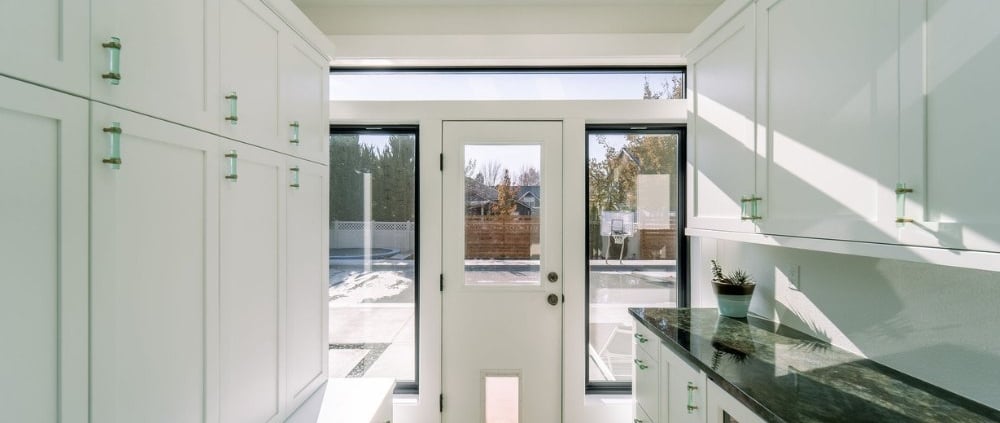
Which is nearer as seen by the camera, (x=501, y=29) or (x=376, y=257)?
(x=501, y=29)

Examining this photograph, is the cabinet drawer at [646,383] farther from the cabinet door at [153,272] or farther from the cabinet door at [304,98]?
the cabinet door at [304,98]

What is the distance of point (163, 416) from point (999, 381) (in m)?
2.19

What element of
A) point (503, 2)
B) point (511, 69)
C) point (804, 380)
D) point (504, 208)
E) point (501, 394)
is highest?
point (503, 2)

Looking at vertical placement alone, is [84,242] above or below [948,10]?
below

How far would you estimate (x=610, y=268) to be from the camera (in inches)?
105

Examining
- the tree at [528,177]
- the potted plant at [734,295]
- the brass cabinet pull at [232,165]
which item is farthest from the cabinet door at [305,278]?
the potted plant at [734,295]

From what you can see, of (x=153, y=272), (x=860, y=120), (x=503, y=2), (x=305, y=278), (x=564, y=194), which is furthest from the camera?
(x=564, y=194)

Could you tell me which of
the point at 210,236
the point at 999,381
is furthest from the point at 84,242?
the point at 999,381

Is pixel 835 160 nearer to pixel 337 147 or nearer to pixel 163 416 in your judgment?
pixel 163 416

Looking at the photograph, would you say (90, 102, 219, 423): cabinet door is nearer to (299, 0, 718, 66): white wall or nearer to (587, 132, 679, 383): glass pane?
(299, 0, 718, 66): white wall

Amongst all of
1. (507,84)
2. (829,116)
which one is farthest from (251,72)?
(829,116)

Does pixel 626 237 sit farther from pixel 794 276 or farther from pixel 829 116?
pixel 829 116

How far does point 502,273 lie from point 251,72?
1724mm

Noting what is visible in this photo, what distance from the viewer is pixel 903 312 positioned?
1332mm
